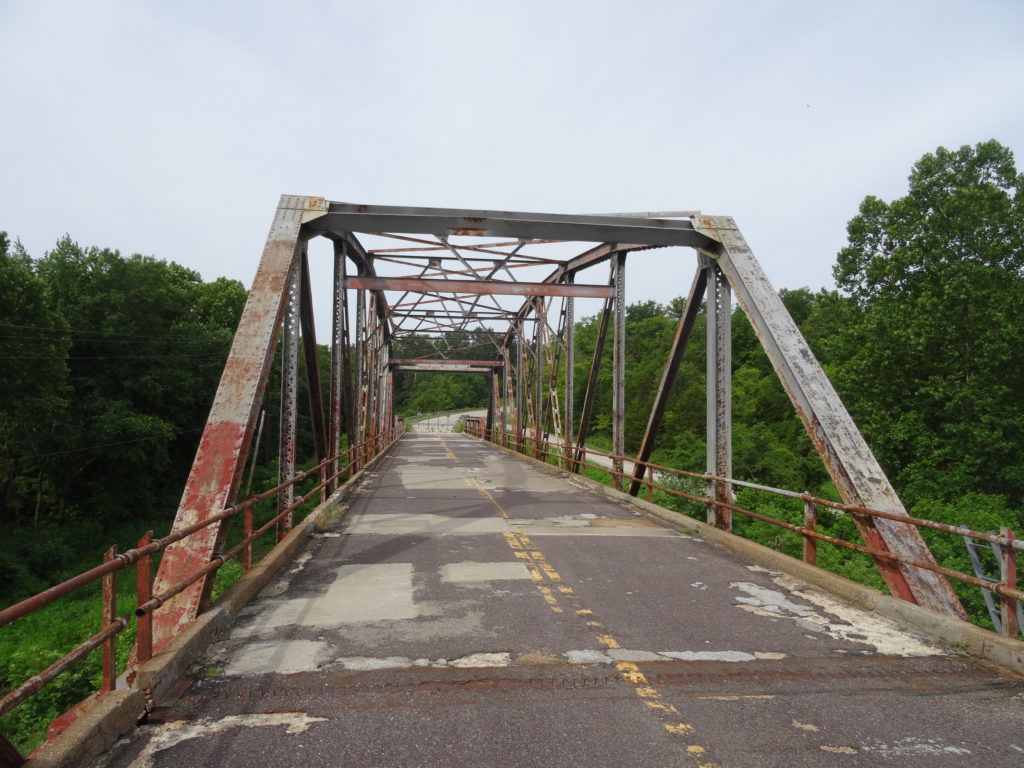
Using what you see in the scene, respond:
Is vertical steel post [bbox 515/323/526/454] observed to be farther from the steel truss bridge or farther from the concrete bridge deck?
the concrete bridge deck

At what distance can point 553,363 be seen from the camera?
22656 millimetres

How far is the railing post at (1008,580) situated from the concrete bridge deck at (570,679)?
0.36 m

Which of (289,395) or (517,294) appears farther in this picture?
(517,294)

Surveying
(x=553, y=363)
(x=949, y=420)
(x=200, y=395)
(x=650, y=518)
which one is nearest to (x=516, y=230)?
(x=650, y=518)

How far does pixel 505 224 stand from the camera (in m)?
10.4

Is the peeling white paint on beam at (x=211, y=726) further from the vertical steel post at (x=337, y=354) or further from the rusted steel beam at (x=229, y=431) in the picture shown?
the vertical steel post at (x=337, y=354)

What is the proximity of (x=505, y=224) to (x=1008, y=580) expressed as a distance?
758cm

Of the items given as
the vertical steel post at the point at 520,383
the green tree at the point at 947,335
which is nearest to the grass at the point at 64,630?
the vertical steel post at the point at 520,383

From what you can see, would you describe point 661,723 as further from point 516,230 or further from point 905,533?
point 516,230

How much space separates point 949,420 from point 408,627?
23599 millimetres

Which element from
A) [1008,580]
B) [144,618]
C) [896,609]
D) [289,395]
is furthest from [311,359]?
[1008,580]

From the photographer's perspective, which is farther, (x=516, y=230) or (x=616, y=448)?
(x=616, y=448)

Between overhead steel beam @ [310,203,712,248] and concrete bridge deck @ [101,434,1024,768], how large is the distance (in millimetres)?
Result: 4817

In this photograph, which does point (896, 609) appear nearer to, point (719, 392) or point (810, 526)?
point (810, 526)
